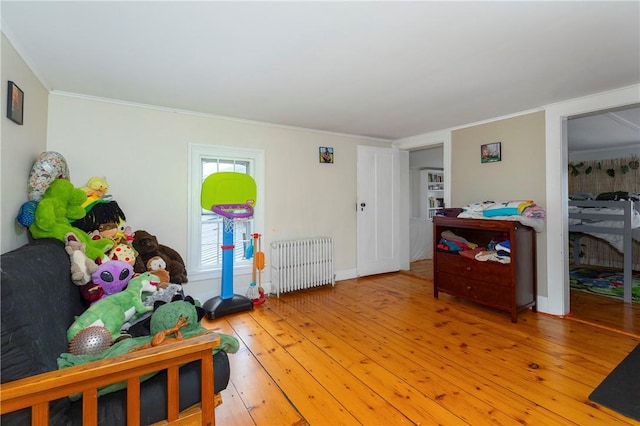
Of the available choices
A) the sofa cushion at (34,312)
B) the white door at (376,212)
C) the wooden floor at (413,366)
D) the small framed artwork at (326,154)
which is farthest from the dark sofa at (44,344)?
the white door at (376,212)

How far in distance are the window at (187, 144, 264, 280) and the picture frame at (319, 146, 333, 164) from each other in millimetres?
872

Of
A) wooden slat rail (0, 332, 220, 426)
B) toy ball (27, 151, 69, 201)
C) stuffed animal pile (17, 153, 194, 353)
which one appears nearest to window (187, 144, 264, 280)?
stuffed animal pile (17, 153, 194, 353)

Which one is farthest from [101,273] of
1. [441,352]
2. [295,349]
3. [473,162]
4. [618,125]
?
[618,125]

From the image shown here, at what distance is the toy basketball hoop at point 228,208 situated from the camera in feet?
9.30

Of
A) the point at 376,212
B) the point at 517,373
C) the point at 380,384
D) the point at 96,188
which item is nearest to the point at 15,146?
the point at 96,188

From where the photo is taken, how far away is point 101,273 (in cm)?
183

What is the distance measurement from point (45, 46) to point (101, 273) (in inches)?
57.8

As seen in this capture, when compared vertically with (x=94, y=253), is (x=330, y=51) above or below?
above

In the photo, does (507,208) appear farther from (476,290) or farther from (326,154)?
(326,154)

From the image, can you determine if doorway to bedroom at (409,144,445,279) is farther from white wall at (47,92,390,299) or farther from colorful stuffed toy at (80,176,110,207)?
colorful stuffed toy at (80,176,110,207)

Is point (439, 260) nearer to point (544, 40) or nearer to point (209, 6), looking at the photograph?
point (544, 40)

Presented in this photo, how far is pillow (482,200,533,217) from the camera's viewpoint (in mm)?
2914

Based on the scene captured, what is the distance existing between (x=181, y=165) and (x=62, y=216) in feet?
4.13

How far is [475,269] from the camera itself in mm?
3055
